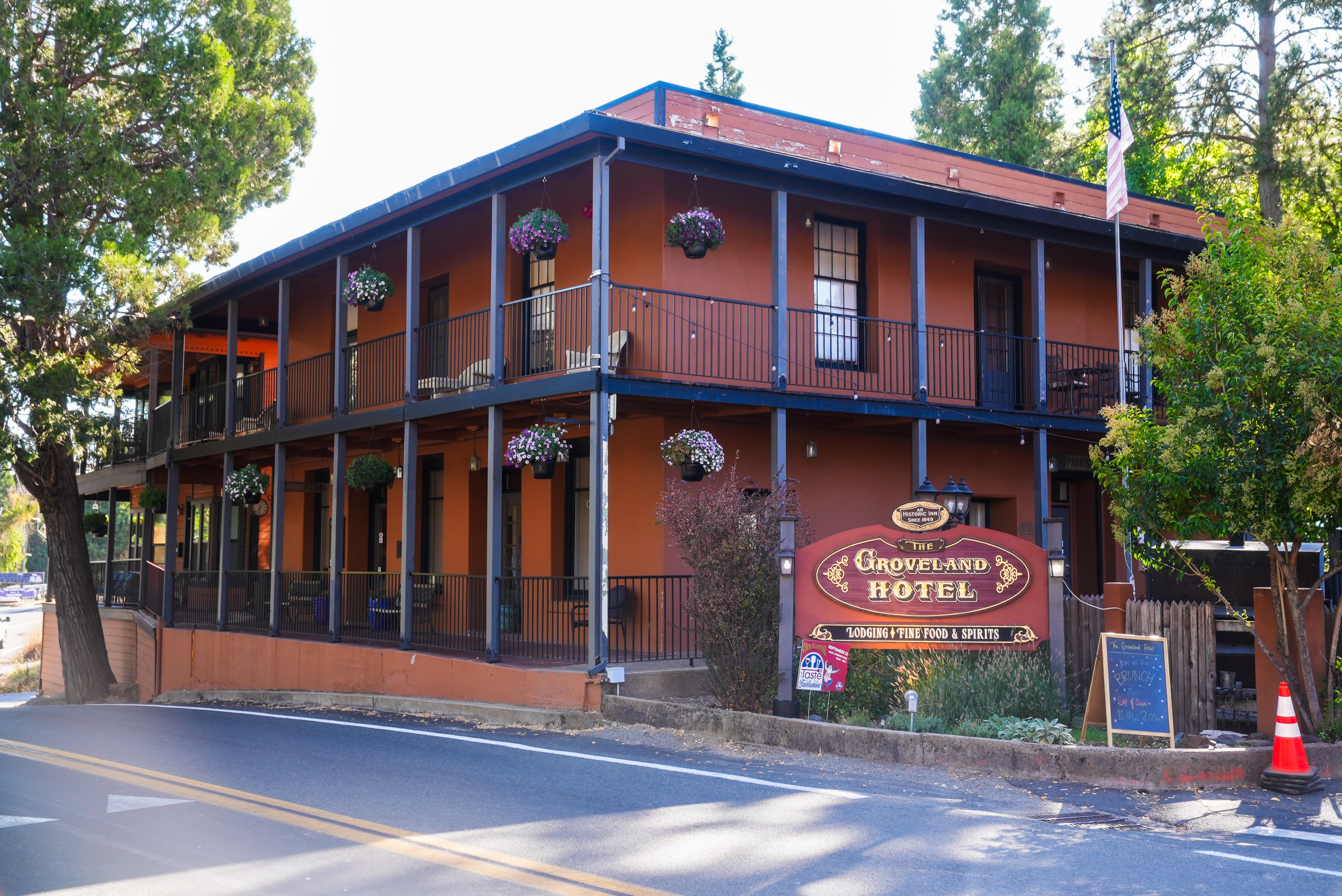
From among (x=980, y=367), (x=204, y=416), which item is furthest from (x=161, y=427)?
(x=980, y=367)

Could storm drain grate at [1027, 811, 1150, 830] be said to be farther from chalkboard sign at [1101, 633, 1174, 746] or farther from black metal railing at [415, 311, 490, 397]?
black metal railing at [415, 311, 490, 397]

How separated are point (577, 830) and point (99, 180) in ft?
48.0

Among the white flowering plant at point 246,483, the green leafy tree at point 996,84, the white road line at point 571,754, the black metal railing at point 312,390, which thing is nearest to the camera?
the white road line at point 571,754

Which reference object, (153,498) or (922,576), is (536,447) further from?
(153,498)

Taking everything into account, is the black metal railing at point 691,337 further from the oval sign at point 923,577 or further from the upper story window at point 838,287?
the oval sign at point 923,577

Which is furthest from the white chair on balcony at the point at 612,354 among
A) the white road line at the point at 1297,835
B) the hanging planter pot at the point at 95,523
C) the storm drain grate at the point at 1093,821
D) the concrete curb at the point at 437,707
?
the hanging planter pot at the point at 95,523

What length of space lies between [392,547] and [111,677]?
19.1 ft

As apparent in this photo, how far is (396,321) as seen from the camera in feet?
65.8

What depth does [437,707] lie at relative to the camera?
13.0 meters

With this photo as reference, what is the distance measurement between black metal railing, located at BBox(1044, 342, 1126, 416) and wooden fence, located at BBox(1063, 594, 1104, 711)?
6.28m

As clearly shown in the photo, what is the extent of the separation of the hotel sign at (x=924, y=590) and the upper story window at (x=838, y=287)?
5769 mm

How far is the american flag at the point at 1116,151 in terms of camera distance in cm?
1520

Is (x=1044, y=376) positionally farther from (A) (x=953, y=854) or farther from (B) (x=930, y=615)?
(A) (x=953, y=854)

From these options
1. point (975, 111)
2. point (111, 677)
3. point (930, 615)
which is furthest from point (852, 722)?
point (975, 111)
